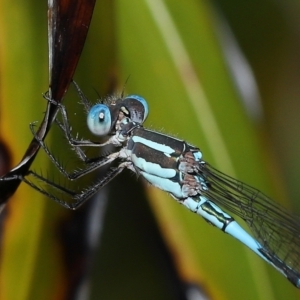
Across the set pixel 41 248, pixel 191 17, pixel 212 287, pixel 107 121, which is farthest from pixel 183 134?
pixel 41 248

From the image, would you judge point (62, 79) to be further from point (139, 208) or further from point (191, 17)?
point (139, 208)

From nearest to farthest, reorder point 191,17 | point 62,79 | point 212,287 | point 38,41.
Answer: point 62,79 → point 38,41 → point 212,287 → point 191,17

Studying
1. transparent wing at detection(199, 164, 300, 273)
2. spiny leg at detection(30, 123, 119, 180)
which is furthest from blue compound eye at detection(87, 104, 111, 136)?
transparent wing at detection(199, 164, 300, 273)

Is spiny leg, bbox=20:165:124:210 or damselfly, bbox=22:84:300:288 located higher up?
damselfly, bbox=22:84:300:288

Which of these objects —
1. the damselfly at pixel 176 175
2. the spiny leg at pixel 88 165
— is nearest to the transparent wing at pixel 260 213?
the damselfly at pixel 176 175

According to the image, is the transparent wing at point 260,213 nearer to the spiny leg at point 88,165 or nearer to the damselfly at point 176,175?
the damselfly at point 176,175

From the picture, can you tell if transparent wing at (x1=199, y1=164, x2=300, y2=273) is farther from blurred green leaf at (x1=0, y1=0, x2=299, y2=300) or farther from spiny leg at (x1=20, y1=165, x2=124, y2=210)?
spiny leg at (x1=20, y1=165, x2=124, y2=210)

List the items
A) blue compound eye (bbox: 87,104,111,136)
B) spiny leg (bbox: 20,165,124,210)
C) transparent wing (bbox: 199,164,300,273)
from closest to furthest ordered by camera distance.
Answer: spiny leg (bbox: 20,165,124,210) < blue compound eye (bbox: 87,104,111,136) < transparent wing (bbox: 199,164,300,273)

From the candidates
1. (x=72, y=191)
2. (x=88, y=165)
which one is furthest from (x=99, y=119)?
(x=72, y=191)
